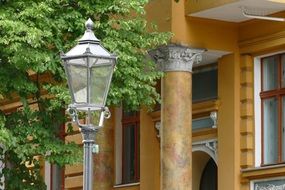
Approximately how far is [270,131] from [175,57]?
2458 mm

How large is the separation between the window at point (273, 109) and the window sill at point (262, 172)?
28cm

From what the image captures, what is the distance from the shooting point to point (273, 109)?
81.3 feet

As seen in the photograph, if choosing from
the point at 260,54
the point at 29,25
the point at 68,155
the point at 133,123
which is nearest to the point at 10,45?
the point at 29,25

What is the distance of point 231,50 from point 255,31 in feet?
2.40

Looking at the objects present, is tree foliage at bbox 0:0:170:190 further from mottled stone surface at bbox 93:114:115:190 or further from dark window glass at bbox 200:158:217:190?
dark window glass at bbox 200:158:217:190

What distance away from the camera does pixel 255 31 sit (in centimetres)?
2481

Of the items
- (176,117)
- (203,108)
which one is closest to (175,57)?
(176,117)

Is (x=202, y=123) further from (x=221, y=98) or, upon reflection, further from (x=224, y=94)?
(x=224, y=94)

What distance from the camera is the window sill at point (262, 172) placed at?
24.1 metres

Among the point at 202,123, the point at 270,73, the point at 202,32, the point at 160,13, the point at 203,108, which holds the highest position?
the point at 160,13

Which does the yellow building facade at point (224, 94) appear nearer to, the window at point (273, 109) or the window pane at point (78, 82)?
the window at point (273, 109)

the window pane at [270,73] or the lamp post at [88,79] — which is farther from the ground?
the window pane at [270,73]

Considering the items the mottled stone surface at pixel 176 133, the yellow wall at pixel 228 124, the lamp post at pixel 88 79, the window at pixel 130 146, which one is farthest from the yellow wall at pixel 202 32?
the lamp post at pixel 88 79

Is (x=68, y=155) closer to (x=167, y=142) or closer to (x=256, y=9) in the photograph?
(x=167, y=142)
